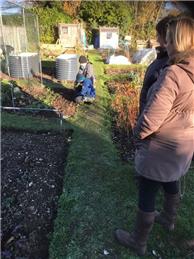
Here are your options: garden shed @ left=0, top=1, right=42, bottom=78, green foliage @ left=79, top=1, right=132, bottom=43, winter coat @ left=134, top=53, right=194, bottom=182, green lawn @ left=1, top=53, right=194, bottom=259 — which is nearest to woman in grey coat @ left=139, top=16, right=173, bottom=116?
winter coat @ left=134, top=53, right=194, bottom=182

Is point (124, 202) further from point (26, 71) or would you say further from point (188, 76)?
point (26, 71)

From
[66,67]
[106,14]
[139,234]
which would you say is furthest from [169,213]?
[106,14]

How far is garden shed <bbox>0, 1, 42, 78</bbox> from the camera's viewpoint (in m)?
8.56

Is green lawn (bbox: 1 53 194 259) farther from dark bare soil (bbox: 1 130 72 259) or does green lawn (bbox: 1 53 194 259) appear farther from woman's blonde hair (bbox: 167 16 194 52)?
woman's blonde hair (bbox: 167 16 194 52)

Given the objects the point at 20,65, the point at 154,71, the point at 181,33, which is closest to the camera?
the point at 181,33

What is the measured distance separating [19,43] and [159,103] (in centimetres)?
854

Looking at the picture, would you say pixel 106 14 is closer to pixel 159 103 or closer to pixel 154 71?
pixel 154 71

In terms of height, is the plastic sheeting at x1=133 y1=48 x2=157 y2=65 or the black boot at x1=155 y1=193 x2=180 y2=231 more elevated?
the plastic sheeting at x1=133 y1=48 x2=157 y2=65

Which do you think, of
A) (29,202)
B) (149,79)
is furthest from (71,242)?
(149,79)

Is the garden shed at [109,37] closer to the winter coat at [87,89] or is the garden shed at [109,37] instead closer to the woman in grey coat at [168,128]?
the winter coat at [87,89]

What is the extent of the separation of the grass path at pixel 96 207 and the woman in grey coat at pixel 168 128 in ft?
0.89

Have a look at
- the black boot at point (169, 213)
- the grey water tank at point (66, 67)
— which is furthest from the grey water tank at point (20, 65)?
the black boot at point (169, 213)

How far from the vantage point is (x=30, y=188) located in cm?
344

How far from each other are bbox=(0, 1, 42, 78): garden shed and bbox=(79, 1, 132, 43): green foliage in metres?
11.9
